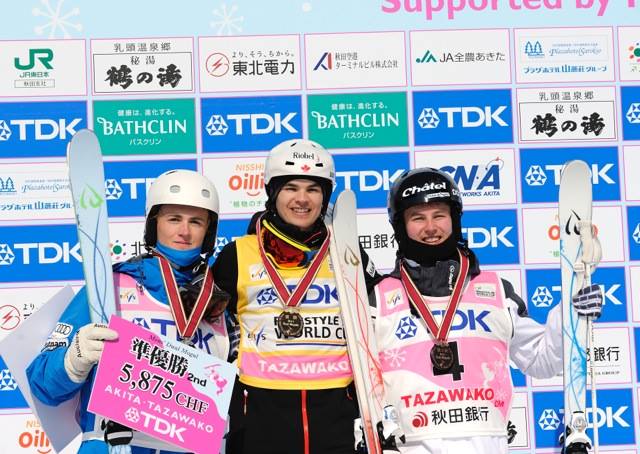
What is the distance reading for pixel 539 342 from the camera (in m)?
4.09

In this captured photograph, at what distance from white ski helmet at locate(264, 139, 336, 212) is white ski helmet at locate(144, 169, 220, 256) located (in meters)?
0.29

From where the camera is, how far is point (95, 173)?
3971 millimetres

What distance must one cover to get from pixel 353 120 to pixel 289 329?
6.86 feet

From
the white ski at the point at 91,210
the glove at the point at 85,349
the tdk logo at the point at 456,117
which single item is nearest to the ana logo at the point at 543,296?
the tdk logo at the point at 456,117

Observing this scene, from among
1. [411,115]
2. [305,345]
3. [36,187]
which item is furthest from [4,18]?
[305,345]

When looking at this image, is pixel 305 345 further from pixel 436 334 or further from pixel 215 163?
pixel 215 163

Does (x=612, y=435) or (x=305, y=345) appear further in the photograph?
(x=612, y=435)

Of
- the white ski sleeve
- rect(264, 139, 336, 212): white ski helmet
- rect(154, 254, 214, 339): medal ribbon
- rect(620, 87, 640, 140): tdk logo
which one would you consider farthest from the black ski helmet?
rect(620, 87, 640, 140): tdk logo

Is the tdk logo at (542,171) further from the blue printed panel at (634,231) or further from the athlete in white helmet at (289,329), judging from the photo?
the athlete in white helmet at (289,329)

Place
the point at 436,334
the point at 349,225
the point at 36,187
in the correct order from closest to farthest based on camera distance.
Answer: the point at 436,334, the point at 349,225, the point at 36,187

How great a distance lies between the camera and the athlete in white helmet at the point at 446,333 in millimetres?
3818

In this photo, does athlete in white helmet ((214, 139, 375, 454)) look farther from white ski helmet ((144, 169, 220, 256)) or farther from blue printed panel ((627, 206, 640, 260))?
blue printed panel ((627, 206, 640, 260))

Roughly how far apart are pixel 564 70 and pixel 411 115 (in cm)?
104

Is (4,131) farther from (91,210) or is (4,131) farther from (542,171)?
(542,171)
